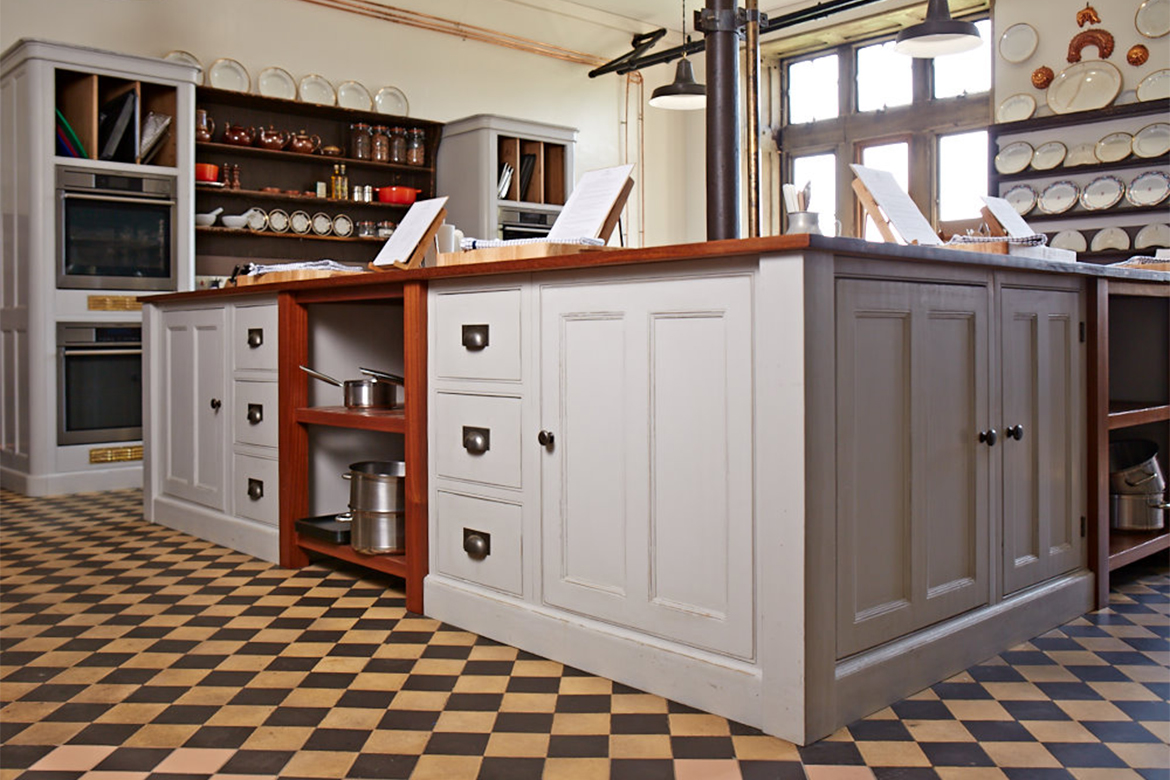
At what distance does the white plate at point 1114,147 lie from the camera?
22.4 feet

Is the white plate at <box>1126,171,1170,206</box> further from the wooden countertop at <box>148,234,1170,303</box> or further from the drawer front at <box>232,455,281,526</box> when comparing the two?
the drawer front at <box>232,455,281,526</box>

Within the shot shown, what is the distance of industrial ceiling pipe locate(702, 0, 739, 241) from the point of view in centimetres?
267

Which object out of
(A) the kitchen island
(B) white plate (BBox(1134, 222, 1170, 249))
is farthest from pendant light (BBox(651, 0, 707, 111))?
(A) the kitchen island

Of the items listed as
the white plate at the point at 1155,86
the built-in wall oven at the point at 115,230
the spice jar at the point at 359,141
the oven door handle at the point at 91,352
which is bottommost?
the oven door handle at the point at 91,352

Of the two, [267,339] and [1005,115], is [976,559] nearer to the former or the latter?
Answer: [267,339]

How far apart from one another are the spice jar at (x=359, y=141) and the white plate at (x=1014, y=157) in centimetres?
466

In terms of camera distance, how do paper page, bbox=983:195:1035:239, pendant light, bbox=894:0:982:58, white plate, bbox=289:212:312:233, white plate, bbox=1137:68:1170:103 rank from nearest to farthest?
paper page, bbox=983:195:1035:239, pendant light, bbox=894:0:982:58, white plate, bbox=1137:68:1170:103, white plate, bbox=289:212:312:233

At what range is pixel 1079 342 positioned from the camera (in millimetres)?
2857

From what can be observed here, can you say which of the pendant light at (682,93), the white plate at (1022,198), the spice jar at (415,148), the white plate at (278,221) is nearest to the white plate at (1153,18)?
the white plate at (1022,198)

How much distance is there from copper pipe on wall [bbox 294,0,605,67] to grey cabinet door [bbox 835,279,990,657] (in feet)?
20.8

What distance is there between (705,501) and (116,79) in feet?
16.6

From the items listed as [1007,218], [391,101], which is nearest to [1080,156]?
[1007,218]

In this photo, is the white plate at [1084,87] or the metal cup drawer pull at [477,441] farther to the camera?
the white plate at [1084,87]

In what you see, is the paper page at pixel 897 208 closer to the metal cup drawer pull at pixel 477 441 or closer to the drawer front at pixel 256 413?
the metal cup drawer pull at pixel 477 441
